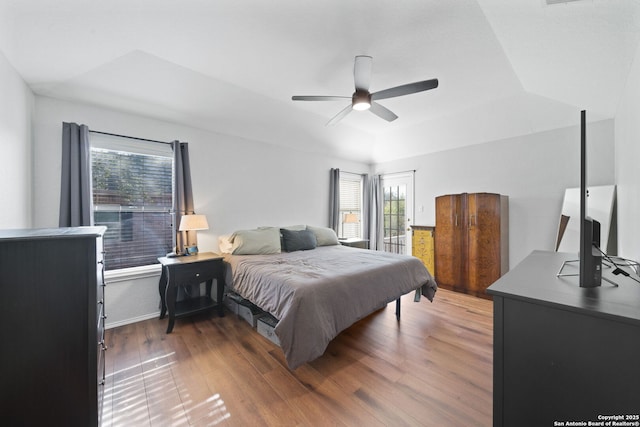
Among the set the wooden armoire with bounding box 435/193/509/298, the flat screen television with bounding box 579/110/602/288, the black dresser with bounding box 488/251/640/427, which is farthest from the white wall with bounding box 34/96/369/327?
the flat screen television with bounding box 579/110/602/288

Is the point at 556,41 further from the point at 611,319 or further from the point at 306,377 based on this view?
the point at 306,377

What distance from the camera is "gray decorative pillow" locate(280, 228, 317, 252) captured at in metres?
3.71

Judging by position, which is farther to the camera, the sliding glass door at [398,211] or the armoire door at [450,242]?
the sliding glass door at [398,211]

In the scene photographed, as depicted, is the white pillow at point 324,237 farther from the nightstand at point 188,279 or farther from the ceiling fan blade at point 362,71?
the ceiling fan blade at point 362,71

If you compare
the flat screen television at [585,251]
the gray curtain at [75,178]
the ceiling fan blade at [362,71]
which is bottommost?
the flat screen television at [585,251]

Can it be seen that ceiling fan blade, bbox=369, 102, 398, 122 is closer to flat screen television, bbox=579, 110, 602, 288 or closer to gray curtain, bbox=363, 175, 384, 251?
flat screen television, bbox=579, 110, 602, 288

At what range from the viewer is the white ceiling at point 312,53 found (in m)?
1.75

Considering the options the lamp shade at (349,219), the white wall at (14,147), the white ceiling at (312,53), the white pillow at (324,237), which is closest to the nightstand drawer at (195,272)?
the white wall at (14,147)

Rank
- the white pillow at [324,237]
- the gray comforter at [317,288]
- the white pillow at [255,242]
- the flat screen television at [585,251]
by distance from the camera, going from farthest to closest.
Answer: the white pillow at [324,237]
the white pillow at [255,242]
the gray comforter at [317,288]
the flat screen television at [585,251]

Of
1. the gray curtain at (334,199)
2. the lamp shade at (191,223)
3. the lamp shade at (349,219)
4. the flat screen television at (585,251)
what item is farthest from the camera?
the lamp shade at (349,219)

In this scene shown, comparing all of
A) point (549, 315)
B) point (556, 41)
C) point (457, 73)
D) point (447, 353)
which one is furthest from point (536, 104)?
point (549, 315)

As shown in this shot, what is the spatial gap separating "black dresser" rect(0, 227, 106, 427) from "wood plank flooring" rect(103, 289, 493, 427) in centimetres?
59

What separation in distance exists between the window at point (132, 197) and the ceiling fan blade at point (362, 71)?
2.51 m

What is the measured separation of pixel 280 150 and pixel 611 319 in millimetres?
4144
